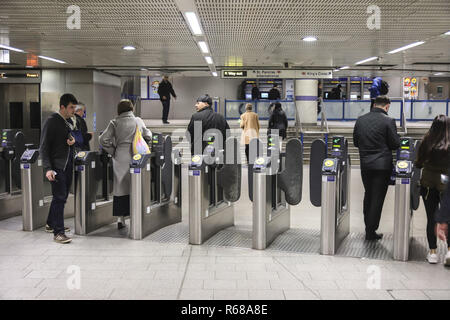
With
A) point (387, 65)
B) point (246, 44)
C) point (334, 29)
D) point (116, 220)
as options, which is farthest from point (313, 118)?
point (116, 220)

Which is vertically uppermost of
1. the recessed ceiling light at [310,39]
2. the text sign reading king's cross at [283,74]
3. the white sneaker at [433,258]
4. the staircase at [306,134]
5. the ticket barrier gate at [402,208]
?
the recessed ceiling light at [310,39]

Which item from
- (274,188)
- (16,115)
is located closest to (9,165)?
(274,188)

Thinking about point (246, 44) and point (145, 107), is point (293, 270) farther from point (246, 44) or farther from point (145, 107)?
point (145, 107)

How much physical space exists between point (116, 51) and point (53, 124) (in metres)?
4.79

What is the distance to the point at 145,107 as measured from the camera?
78.0 ft

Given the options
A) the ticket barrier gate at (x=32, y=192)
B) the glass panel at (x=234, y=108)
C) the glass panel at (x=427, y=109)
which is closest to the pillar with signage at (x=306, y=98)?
the glass panel at (x=234, y=108)

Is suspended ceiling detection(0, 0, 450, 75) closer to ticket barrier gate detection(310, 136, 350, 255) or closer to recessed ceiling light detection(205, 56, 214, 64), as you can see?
recessed ceiling light detection(205, 56, 214, 64)

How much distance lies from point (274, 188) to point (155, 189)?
5.18 ft

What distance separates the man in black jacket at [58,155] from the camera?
532cm

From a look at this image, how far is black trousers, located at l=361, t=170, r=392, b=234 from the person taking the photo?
5500 mm

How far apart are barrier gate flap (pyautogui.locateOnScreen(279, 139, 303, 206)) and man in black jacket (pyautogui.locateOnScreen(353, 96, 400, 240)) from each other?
813mm

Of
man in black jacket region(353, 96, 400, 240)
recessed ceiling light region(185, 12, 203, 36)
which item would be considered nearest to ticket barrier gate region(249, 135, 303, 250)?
man in black jacket region(353, 96, 400, 240)

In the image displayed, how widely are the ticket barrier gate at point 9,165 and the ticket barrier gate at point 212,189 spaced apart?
299cm

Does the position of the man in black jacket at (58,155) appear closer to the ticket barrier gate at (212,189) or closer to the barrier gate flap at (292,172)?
the ticket barrier gate at (212,189)
